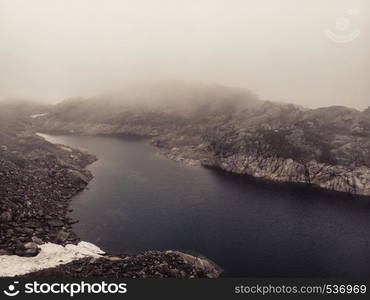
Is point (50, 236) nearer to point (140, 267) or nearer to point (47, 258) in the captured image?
point (47, 258)

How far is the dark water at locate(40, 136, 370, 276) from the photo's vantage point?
386 ft

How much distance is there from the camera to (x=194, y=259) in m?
110

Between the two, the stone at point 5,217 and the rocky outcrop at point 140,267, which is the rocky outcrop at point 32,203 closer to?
the stone at point 5,217

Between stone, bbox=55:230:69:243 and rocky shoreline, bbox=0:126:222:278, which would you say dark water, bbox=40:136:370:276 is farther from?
rocky shoreline, bbox=0:126:222:278

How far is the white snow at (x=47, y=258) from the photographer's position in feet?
319

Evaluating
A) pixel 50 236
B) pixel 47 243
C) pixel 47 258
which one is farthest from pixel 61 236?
pixel 47 258

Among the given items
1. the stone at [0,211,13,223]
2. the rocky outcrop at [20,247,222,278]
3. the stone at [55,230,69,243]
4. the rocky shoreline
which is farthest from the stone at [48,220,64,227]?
the rocky outcrop at [20,247,222,278]

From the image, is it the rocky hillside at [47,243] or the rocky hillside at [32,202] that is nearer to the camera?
the rocky hillside at [47,243]

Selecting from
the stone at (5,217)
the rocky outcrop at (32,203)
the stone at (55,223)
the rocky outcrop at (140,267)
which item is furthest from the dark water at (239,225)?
the stone at (5,217)

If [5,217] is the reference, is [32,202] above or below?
below

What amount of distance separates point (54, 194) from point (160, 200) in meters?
47.6

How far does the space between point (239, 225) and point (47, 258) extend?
71.5 metres

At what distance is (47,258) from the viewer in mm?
105562

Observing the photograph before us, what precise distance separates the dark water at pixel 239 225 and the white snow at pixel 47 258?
8.62 metres
